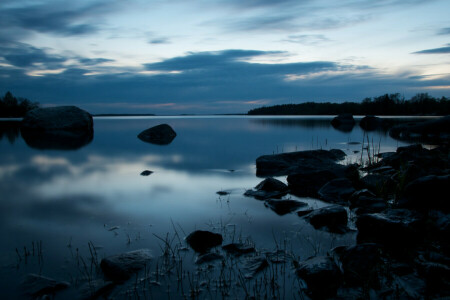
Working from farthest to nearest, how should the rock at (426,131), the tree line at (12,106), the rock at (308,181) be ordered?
the tree line at (12,106), the rock at (426,131), the rock at (308,181)

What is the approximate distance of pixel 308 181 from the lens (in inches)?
326

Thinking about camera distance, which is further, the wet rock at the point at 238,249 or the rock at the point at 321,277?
the wet rock at the point at 238,249

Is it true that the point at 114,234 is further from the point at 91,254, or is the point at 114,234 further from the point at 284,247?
the point at 284,247

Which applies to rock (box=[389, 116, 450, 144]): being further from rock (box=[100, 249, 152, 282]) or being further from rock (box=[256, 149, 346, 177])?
rock (box=[100, 249, 152, 282])

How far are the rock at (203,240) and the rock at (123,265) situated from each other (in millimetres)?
713

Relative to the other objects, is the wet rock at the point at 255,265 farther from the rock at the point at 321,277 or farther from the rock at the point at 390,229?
the rock at the point at 390,229

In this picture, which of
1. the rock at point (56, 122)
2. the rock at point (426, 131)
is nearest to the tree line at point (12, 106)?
the rock at point (56, 122)

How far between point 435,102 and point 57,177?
400 feet

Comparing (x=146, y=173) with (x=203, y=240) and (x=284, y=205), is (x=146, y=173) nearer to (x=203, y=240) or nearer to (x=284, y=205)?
(x=284, y=205)

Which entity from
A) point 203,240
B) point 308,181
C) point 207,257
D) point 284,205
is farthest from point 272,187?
point 207,257

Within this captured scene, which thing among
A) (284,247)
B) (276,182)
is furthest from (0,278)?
(276,182)

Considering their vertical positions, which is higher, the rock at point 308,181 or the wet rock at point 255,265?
the rock at point 308,181

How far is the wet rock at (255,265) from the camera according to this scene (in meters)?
3.79

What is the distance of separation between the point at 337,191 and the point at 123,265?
549 cm
